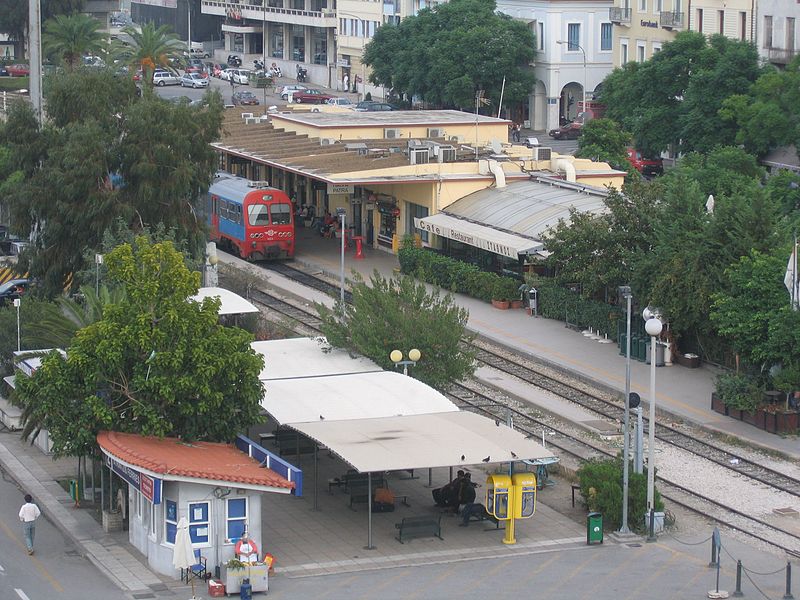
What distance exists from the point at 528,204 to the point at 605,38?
5465cm

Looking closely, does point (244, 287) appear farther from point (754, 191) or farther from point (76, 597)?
Result: point (76, 597)

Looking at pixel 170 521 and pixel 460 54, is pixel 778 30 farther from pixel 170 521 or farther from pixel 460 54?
pixel 170 521

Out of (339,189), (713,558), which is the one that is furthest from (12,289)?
(713,558)

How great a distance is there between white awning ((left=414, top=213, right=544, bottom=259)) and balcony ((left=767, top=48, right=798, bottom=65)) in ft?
103

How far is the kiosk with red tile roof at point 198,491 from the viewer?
102ft

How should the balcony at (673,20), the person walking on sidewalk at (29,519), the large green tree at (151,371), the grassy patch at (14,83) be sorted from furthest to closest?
the grassy patch at (14,83) → the balcony at (673,20) → the person walking on sidewalk at (29,519) → the large green tree at (151,371)

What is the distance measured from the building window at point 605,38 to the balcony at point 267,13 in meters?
34.0

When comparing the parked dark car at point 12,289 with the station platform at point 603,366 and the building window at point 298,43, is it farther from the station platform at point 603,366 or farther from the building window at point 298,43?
the building window at point 298,43

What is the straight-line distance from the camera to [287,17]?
14950 centimetres

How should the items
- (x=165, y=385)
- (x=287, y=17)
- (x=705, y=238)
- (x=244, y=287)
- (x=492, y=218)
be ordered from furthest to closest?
(x=287, y=17), (x=492, y=218), (x=244, y=287), (x=705, y=238), (x=165, y=385)

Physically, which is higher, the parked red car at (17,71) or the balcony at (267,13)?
the balcony at (267,13)

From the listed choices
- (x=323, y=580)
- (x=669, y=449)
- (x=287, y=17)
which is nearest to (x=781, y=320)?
(x=669, y=449)

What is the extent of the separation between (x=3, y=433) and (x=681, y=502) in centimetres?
1752

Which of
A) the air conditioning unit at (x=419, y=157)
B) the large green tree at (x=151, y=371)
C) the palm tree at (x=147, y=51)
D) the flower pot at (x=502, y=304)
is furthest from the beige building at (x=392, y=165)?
the palm tree at (x=147, y=51)
